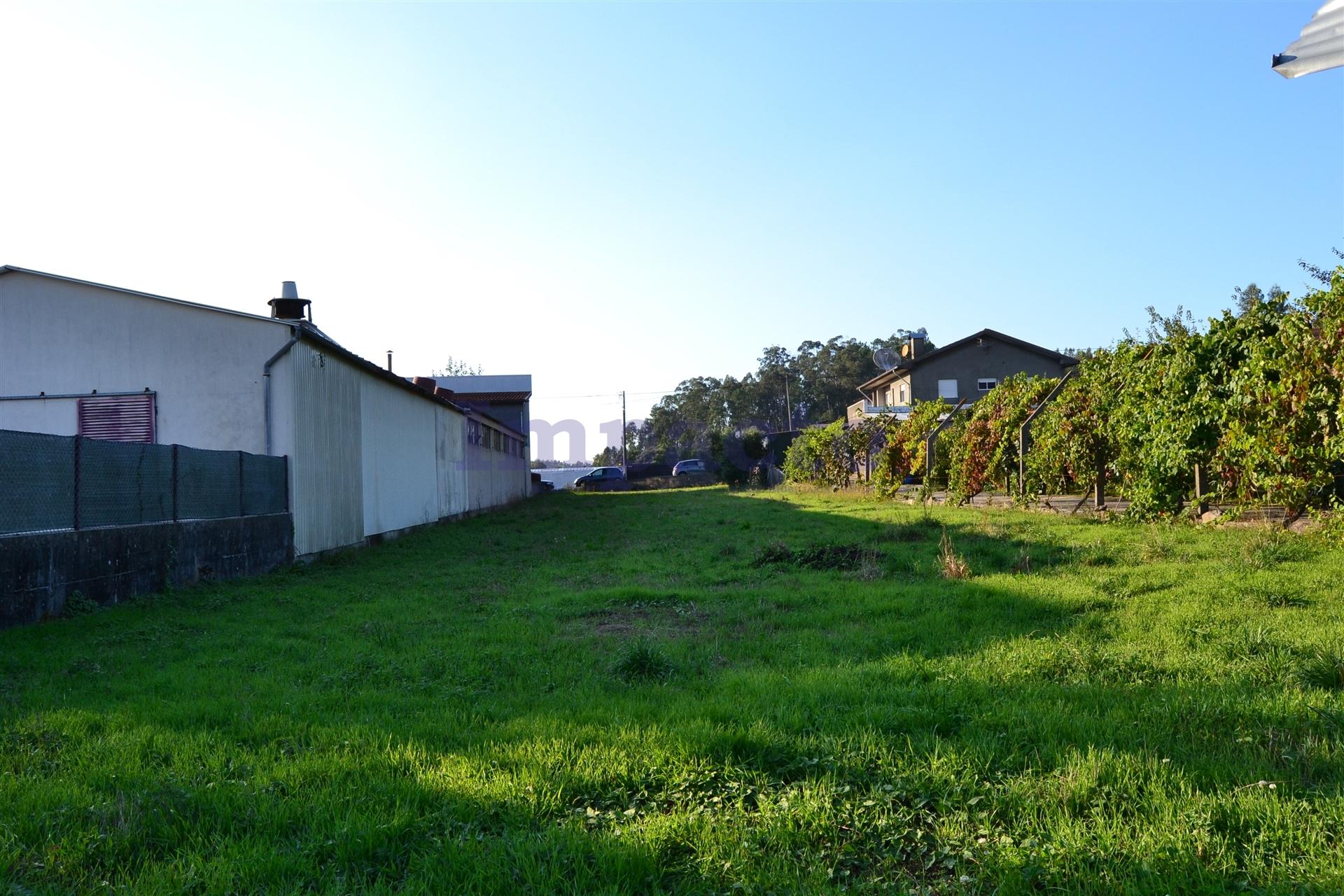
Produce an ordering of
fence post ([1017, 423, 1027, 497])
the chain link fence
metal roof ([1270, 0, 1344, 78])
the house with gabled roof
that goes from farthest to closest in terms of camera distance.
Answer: the house with gabled roof
fence post ([1017, 423, 1027, 497])
the chain link fence
metal roof ([1270, 0, 1344, 78])

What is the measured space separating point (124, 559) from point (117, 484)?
85cm

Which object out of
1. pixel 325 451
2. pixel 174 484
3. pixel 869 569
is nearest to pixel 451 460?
pixel 325 451

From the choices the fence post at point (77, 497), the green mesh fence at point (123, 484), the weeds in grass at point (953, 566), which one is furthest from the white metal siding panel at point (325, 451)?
the weeds in grass at point (953, 566)

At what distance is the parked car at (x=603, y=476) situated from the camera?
5197cm

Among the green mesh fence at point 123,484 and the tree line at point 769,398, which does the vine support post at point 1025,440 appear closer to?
the green mesh fence at point 123,484

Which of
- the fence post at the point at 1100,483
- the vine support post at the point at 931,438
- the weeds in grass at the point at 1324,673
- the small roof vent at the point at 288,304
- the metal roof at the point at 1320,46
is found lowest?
the weeds in grass at the point at 1324,673

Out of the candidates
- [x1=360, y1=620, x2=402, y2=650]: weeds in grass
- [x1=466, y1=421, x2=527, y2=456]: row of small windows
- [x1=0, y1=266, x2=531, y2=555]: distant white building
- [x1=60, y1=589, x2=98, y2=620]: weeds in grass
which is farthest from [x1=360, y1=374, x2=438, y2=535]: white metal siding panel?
[x1=360, y1=620, x2=402, y2=650]: weeds in grass

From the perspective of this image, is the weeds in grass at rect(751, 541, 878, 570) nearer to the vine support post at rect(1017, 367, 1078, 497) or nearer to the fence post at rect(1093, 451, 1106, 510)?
the fence post at rect(1093, 451, 1106, 510)

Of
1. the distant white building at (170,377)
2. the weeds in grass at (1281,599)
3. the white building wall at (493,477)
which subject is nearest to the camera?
the weeds in grass at (1281,599)

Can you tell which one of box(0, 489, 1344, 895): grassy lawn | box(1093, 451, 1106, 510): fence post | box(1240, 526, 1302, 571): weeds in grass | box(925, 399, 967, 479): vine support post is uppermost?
box(925, 399, 967, 479): vine support post

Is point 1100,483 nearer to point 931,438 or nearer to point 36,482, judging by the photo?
point 931,438

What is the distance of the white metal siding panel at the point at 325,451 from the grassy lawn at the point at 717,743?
5629mm

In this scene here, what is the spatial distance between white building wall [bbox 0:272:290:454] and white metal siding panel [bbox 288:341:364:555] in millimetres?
581

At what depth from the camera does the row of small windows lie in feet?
95.5
